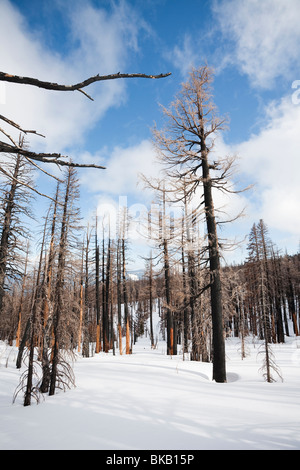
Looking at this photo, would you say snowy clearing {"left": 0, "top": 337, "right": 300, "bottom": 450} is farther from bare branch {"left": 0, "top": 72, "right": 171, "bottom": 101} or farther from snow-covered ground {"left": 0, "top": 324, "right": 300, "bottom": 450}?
bare branch {"left": 0, "top": 72, "right": 171, "bottom": 101}

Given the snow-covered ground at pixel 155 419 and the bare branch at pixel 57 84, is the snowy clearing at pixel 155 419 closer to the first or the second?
the snow-covered ground at pixel 155 419

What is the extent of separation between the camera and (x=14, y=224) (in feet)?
49.0

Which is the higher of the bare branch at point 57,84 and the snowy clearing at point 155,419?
the bare branch at point 57,84

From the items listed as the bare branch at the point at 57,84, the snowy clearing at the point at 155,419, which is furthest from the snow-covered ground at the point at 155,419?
the bare branch at the point at 57,84

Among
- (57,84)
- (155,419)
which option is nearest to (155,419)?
(155,419)

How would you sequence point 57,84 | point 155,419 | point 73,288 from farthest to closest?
point 73,288
point 155,419
point 57,84

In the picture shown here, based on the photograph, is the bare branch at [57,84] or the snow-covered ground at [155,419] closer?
the bare branch at [57,84]

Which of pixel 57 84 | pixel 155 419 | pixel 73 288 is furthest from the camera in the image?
pixel 73 288

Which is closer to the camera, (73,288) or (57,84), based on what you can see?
(57,84)

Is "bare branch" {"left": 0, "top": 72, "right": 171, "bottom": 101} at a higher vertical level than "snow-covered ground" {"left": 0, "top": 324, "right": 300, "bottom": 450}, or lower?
higher

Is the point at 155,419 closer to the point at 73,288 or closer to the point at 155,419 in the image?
the point at 155,419

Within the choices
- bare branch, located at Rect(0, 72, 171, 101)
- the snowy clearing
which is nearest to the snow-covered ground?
the snowy clearing

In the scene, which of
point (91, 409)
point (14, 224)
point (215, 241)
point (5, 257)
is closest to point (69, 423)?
point (91, 409)
